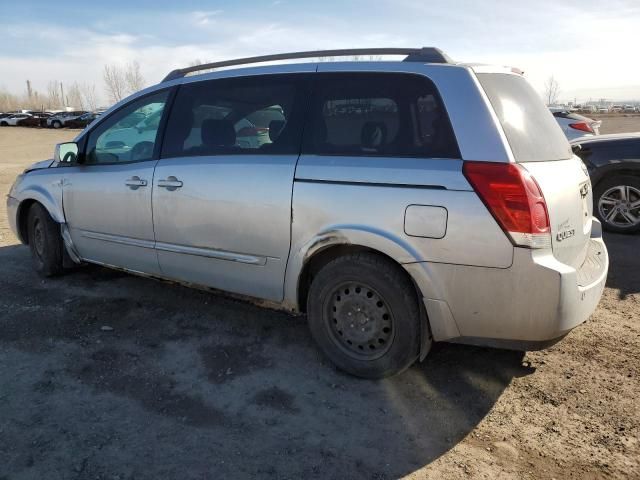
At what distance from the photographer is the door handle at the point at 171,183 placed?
147 inches

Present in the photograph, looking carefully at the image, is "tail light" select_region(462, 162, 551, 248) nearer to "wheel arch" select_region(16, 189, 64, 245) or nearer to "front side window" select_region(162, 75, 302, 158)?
"front side window" select_region(162, 75, 302, 158)

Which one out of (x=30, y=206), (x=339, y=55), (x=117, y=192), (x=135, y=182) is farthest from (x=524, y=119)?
(x=30, y=206)

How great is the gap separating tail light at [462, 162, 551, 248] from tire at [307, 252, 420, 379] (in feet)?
2.15

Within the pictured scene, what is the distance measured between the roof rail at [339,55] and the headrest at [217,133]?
49 cm

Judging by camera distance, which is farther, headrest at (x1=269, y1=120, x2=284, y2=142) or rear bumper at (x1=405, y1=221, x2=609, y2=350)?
headrest at (x1=269, y1=120, x2=284, y2=142)

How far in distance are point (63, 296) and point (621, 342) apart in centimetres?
453

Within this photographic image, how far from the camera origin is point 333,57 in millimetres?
3447

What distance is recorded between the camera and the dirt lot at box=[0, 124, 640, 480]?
2447mm

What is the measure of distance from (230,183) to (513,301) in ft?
6.30

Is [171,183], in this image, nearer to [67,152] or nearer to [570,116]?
[67,152]

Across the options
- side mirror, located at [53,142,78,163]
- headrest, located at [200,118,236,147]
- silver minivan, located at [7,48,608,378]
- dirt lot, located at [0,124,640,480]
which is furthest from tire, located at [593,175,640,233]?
side mirror, located at [53,142,78,163]

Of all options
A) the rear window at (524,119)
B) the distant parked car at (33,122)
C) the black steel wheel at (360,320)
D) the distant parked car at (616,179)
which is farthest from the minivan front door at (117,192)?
the distant parked car at (33,122)

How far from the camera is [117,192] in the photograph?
4.15 m

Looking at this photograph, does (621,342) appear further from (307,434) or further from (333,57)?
(333,57)
